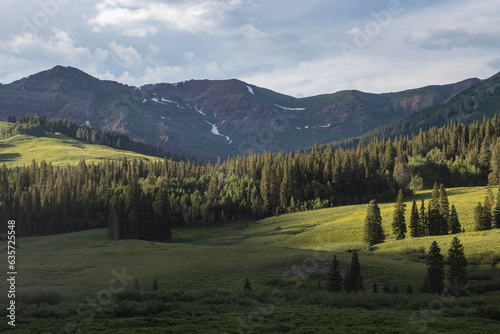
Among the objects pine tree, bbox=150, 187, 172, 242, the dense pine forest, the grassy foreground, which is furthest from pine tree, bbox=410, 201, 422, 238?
pine tree, bbox=150, 187, 172, 242

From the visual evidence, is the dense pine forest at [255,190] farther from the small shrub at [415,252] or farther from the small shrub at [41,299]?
the small shrub at [41,299]

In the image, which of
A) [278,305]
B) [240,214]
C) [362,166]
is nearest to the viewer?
[278,305]

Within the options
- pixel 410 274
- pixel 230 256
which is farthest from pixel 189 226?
pixel 410 274

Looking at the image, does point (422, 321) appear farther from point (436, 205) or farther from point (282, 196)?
point (282, 196)

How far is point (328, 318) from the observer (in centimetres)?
2323

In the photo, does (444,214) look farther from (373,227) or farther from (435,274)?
(435,274)

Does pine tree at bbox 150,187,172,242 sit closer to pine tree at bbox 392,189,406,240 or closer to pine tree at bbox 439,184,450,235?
pine tree at bbox 392,189,406,240

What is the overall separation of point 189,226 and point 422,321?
395 feet

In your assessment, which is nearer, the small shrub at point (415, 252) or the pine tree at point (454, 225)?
the small shrub at point (415, 252)

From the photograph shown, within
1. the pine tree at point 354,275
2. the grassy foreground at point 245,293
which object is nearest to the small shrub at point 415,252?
the grassy foreground at point 245,293

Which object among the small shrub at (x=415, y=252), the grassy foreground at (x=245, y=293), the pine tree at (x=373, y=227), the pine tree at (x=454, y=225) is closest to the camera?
the grassy foreground at (x=245, y=293)

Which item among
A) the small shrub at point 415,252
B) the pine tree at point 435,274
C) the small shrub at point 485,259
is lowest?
the small shrub at point 415,252

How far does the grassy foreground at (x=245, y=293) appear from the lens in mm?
22000

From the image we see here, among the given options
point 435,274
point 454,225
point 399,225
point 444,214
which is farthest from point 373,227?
point 435,274
